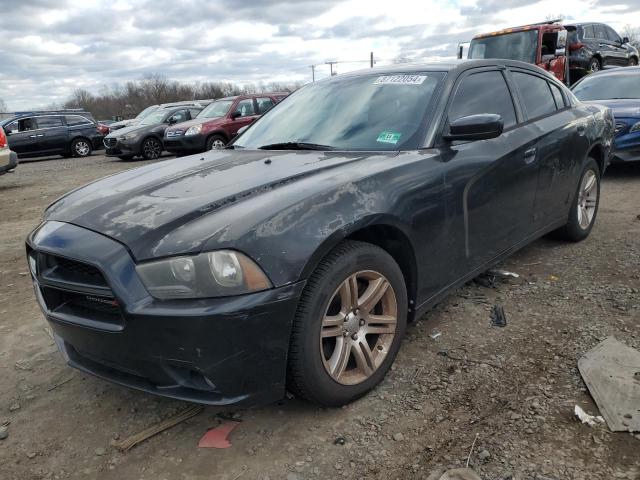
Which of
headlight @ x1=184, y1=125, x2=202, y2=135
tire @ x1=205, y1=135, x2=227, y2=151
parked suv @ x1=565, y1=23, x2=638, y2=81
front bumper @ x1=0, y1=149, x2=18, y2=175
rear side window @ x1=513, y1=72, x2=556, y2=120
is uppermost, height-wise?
parked suv @ x1=565, y1=23, x2=638, y2=81

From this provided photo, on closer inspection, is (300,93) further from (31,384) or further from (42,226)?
(31,384)

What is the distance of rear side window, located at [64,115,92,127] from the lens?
59.3 ft

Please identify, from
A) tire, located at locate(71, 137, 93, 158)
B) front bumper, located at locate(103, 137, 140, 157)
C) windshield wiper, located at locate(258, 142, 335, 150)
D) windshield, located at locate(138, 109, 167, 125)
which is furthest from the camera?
tire, located at locate(71, 137, 93, 158)

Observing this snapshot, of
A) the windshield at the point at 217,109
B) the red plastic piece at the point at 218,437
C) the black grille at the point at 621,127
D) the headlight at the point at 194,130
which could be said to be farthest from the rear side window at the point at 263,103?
the red plastic piece at the point at 218,437

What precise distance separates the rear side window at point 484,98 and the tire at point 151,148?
12.8 meters

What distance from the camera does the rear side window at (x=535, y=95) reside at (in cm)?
384

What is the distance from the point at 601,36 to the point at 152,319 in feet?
57.7

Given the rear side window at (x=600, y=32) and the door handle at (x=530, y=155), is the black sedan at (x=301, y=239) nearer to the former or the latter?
the door handle at (x=530, y=155)

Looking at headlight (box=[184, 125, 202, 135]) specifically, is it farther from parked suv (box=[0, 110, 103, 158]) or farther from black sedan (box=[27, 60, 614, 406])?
black sedan (box=[27, 60, 614, 406])

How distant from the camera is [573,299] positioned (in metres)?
3.54

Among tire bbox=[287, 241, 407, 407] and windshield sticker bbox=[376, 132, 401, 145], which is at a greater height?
windshield sticker bbox=[376, 132, 401, 145]

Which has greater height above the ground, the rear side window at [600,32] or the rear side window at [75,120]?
the rear side window at [600,32]

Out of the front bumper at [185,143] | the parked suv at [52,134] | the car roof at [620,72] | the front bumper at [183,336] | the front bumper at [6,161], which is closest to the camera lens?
the front bumper at [183,336]

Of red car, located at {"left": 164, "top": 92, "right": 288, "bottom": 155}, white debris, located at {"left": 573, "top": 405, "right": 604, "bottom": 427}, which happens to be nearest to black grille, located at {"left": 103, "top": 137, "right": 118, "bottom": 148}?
red car, located at {"left": 164, "top": 92, "right": 288, "bottom": 155}
